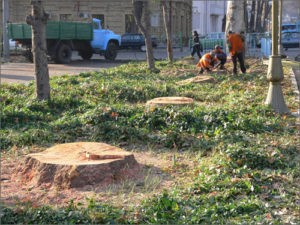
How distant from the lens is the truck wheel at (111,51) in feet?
106

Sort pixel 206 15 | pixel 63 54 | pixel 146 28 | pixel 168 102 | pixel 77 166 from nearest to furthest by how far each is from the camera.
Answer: pixel 77 166
pixel 168 102
pixel 146 28
pixel 63 54
pixel 206 15

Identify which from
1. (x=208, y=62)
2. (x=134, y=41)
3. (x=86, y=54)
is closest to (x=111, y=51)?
(x=86, y=54)

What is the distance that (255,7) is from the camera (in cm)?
6359

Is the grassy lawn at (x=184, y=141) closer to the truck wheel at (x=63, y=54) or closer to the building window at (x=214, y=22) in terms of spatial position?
the truck wheel at (x=63, y=54)

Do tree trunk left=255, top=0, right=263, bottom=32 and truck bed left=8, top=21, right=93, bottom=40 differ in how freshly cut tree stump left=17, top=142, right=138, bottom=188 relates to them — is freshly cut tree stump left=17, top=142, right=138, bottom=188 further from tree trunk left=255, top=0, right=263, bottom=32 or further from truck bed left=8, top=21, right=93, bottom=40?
tree trunk left=255, top=0, right=263, bottom=32

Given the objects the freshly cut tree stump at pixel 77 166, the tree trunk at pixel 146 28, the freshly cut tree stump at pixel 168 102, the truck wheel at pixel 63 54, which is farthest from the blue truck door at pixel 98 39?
the freshly cut tree stump at pixel 77 166

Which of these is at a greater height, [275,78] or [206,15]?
[206,15]

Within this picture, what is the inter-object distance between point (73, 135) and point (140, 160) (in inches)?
68.2

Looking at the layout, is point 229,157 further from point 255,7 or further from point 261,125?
point 255,7

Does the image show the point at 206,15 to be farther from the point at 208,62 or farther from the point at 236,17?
the point at 208,62

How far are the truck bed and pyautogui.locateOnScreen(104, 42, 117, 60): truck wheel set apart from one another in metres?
2.11

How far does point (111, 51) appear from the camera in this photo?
3241 centimetres

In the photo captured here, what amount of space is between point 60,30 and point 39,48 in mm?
16543

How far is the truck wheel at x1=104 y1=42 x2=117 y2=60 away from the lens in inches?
1266
